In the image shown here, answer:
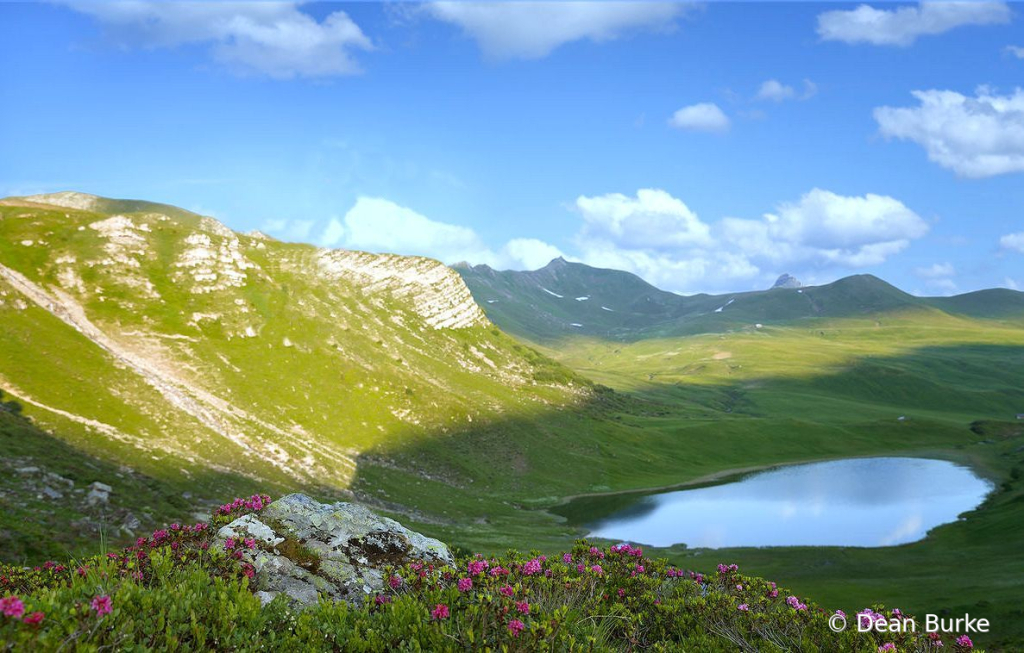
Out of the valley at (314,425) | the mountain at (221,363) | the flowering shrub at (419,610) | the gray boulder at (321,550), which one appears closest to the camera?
the flowering shrub at (419,610)

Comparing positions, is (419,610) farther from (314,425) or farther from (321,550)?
(314,425)

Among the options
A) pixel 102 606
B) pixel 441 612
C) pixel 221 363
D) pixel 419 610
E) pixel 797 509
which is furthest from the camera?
pixel 797 509

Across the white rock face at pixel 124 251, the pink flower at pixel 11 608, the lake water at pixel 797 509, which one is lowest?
the lake water at pixel 797 509

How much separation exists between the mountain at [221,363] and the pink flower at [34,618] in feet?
227

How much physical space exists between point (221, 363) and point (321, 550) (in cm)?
11319

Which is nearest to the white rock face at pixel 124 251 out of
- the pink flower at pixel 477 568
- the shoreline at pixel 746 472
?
the shoreline at pixel 746 472

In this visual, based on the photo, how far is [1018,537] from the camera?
80562 mm

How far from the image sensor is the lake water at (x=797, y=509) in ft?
325

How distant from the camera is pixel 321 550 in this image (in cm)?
1461

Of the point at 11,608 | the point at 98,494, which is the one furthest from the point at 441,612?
the point at 98,494

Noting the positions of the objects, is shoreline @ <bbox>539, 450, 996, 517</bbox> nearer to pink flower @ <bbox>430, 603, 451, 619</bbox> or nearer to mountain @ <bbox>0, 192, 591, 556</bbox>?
mountain @ <bbox>0, 192, 591, 556</bbox>

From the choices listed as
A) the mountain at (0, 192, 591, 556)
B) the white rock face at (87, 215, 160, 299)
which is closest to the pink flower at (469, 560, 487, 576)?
the mountain at (0, 192, 591, 556)

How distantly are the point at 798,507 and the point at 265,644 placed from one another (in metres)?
132

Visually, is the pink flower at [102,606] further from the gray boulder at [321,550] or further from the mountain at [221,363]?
the mountain at [221,363]
